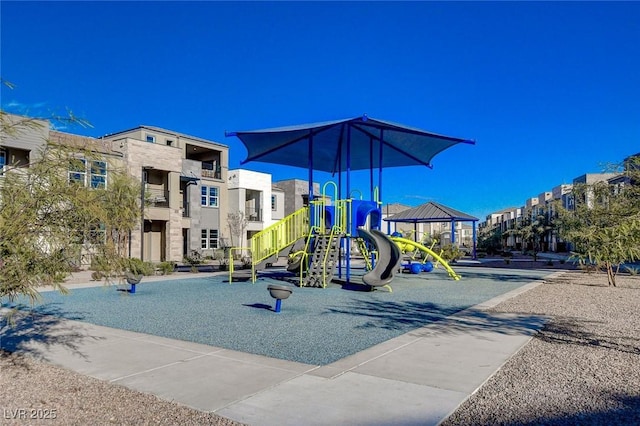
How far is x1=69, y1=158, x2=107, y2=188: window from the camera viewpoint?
4.87m

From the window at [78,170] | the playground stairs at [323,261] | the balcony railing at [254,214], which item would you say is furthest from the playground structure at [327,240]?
the balcony railing at [254,214]

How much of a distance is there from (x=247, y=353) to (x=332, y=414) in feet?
9.25

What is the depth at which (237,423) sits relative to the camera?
436cm

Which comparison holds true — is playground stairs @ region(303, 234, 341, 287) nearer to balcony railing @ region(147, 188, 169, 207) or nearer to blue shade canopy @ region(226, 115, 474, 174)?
blue shade canopy @ region(226, 115, 474, 174)

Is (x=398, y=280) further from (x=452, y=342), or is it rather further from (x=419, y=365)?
(x=419, y=365)

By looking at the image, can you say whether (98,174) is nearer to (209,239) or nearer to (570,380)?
(570,380)

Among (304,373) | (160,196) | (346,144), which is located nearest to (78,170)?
(304,373)

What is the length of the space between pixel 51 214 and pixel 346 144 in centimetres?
1526

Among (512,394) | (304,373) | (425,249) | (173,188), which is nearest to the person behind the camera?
(512,394)

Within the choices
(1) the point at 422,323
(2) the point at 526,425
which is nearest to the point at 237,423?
(2) the point at 526,425

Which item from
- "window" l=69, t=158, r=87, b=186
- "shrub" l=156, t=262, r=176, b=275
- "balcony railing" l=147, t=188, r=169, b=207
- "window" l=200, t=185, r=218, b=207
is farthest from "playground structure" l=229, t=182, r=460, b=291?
"window" l=200, t=185, r=218, b=207

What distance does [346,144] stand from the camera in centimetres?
1936

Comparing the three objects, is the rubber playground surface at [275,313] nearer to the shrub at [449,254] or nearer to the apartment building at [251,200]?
the shrub at [449,254]

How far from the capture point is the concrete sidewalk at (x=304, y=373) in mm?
4680
